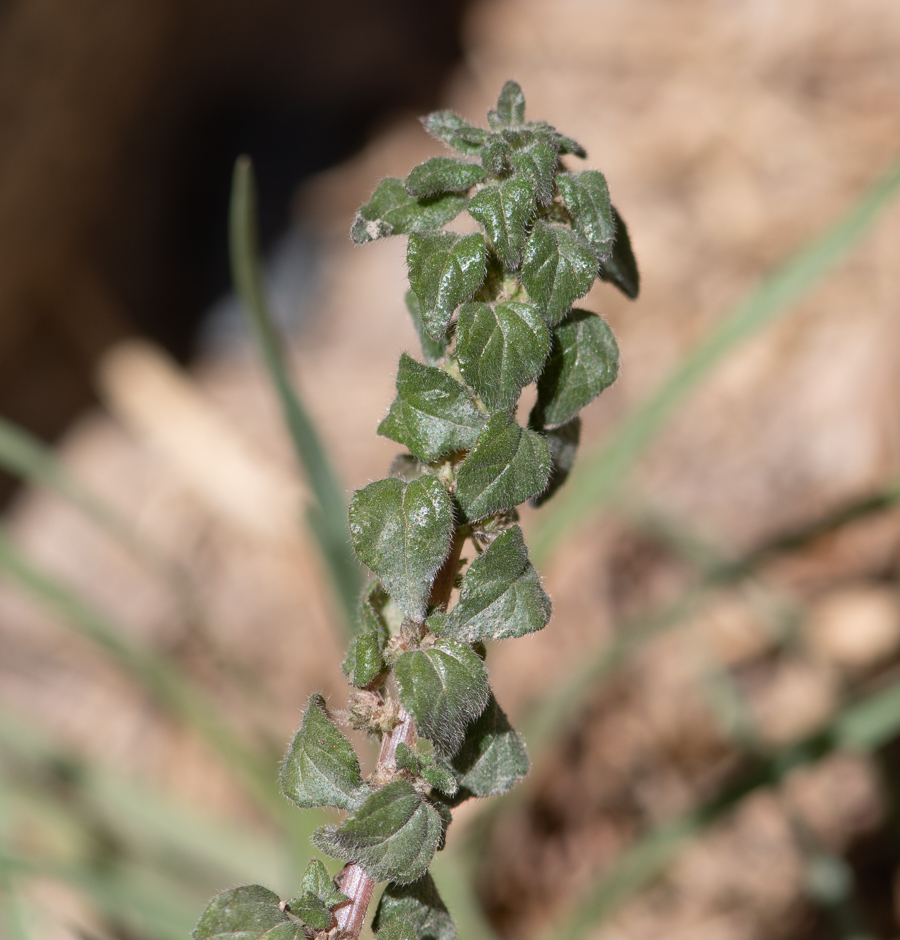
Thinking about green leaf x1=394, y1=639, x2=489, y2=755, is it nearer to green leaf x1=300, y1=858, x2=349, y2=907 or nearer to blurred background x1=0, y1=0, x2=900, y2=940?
green leaf x1=300, y1=858, x2=349, y2=907

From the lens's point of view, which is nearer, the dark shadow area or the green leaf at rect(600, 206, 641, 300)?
the green leaf at rect(600, 206, 641, 300)

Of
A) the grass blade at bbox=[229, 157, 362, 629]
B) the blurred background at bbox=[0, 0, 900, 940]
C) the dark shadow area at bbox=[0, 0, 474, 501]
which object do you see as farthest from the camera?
the dark shadow area at bbox=[0, 0, 474, 501]

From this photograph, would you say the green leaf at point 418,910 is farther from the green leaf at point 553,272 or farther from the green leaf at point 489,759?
the green leaf at point 553,272

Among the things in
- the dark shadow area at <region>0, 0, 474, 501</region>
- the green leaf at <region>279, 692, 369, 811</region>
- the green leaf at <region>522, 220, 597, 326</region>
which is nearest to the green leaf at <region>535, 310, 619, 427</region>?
the green leaf at <region>522, 220, 597, 326</region>

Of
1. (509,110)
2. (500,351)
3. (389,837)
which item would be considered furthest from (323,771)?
(509,110)

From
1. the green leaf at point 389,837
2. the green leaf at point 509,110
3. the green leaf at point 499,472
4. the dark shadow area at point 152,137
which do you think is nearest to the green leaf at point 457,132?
the green leaf at point 509,110

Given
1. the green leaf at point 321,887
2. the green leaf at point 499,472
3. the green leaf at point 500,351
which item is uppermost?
the green leaf at point 500,351

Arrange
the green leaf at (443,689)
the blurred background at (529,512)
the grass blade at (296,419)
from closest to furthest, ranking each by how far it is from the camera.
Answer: the green leaf at (443,689)
the grass blade at (296,419)
the blurred background at (529,512)

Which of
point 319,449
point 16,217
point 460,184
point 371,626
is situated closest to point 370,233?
point 460,184
